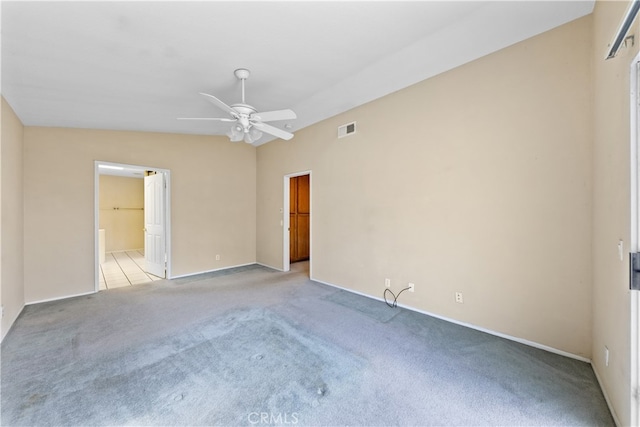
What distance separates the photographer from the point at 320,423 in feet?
5.20

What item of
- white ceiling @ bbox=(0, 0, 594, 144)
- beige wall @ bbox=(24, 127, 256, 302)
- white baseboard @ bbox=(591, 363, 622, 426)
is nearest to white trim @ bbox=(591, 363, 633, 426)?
white baseboard @ bbox=(591, 363, 622, 426)

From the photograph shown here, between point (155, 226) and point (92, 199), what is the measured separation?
48.3 inches

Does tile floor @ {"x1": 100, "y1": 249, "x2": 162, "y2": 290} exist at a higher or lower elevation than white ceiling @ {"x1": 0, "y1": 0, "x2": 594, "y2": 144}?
lower

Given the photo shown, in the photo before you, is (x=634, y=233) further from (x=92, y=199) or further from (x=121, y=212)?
(x=121, y=212)

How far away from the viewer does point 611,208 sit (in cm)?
172

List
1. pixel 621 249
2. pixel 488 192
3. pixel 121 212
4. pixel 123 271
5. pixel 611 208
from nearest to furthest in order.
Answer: pixel 621 249
pixel 611 208
pixel 488 192
pixel 123 271
pixel 121 212

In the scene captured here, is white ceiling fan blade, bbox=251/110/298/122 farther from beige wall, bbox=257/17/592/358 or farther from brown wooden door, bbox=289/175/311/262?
brown wooden door, bbox=289/175/311/262

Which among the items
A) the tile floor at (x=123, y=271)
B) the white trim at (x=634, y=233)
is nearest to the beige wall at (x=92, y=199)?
the tile floor at (x=123, y=271)

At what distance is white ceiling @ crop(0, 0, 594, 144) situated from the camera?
6.42 ft

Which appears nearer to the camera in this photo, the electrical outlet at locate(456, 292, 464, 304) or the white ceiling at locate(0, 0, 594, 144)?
the white ceiling at locate(0, 0, 594, 144)

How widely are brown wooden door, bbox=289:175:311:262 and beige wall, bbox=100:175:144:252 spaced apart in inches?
227

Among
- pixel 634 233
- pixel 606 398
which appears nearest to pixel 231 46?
pixel 634 233

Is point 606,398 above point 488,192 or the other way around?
the other way around

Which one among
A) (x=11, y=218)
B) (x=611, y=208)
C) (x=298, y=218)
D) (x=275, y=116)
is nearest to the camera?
(x=611, y=208)
